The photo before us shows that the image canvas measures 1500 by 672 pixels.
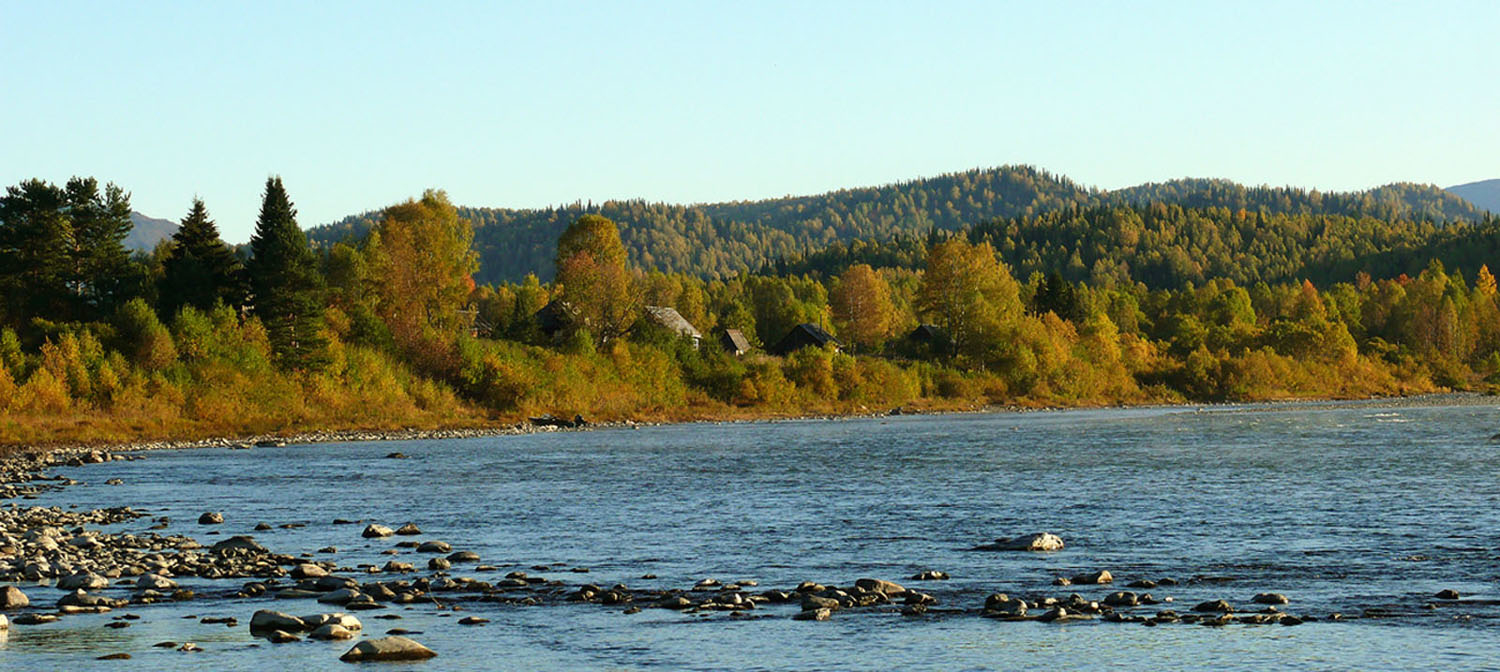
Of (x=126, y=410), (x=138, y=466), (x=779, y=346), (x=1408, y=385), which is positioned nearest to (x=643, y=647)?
(x=138, y=466)

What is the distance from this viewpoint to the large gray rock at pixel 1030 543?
101 ft

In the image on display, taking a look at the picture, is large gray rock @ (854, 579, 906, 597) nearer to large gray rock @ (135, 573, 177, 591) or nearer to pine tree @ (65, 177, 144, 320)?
large gray rock @ (135, 573, 177, 591)

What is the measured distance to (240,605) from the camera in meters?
23.8

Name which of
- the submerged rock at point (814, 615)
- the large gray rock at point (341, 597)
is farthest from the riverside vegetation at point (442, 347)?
the submerged rock at point (814, 615)

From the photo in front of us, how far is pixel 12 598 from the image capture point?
2319cm

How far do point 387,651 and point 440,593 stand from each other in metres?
6.13

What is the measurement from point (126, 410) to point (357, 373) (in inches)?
674

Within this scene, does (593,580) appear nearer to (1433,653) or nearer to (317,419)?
(1433,653)

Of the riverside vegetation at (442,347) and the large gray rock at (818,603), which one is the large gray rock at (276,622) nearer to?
the large gray rock at (818,603)

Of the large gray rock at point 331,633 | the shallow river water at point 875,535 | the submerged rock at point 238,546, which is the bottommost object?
the shallow river water at point 875,535

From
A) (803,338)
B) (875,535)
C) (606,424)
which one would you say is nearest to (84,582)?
(875,535)

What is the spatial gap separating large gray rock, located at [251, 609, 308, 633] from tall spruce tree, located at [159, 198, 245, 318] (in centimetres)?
7196

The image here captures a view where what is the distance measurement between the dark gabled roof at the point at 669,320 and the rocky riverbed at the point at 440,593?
302 ft

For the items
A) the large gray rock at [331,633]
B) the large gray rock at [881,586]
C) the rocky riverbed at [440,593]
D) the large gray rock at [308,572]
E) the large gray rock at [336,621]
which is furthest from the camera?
the large gray rock at [308,572]
